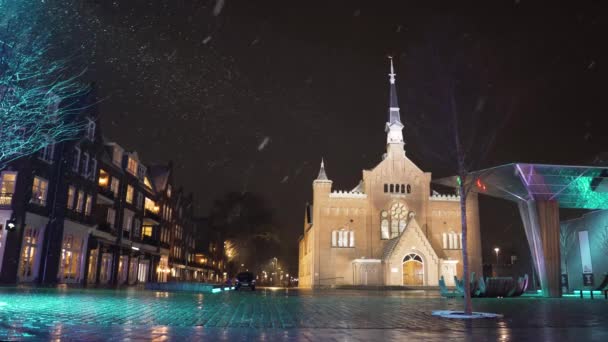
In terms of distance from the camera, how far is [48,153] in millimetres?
31594

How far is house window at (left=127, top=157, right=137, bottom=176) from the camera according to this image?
46688mm

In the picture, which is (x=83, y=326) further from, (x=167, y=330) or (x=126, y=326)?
(x=167, y=330)

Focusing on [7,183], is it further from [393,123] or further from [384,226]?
[393,123]

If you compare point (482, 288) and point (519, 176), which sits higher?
point (519, 176)

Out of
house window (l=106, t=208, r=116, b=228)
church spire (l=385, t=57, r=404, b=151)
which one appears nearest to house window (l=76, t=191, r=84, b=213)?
house window (l=106, t=208, r=116, b=228)

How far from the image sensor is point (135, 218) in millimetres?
49156

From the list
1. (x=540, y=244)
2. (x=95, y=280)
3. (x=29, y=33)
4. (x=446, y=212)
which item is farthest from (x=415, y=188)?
(x=29, y=33)

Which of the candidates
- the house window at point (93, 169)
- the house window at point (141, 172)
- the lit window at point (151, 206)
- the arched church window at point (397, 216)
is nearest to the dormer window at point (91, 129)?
the house window at point (93, 169)

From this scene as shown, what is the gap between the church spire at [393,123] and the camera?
225 ft

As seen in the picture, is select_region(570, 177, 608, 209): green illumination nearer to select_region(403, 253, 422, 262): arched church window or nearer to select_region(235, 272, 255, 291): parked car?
select_region(403, 253, 422, 262): arched church window

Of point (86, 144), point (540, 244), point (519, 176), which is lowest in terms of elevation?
point (540, 244)

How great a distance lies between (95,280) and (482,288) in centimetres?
3055

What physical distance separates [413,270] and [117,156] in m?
37.6

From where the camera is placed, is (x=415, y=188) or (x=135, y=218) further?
(x=415, y=188)
